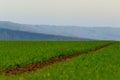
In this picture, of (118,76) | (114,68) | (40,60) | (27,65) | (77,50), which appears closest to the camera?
(118,76)

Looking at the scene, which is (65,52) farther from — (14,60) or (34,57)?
(14,60)

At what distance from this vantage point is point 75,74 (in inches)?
952

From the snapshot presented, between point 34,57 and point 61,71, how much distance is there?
13.6 metres

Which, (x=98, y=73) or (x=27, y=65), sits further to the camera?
(x=27, y=65)

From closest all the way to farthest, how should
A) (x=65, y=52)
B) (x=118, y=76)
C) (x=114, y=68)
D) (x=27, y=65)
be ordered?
(x=118, y=76) < (x=114, y=68) < (x=27, y=65) < (x=65, y=52)

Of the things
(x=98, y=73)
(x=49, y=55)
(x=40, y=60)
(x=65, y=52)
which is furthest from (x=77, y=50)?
(x=98, y=73)

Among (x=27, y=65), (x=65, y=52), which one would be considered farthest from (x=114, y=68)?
(x=65, y=52)

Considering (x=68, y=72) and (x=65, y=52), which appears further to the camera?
(x=65, y=52)

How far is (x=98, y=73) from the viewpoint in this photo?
2506cm

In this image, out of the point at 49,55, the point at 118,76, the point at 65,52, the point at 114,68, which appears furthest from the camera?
the point at 65,52

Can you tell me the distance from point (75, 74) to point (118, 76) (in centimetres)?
273

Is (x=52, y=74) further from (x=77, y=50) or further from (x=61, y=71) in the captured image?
(x=77, y=50)

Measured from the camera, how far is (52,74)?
24.2 metres

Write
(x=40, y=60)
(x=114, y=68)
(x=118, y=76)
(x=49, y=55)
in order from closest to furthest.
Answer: (x=118, y=76), (x=114, y=68), (x=40, y=60), (x=49, y=55)
